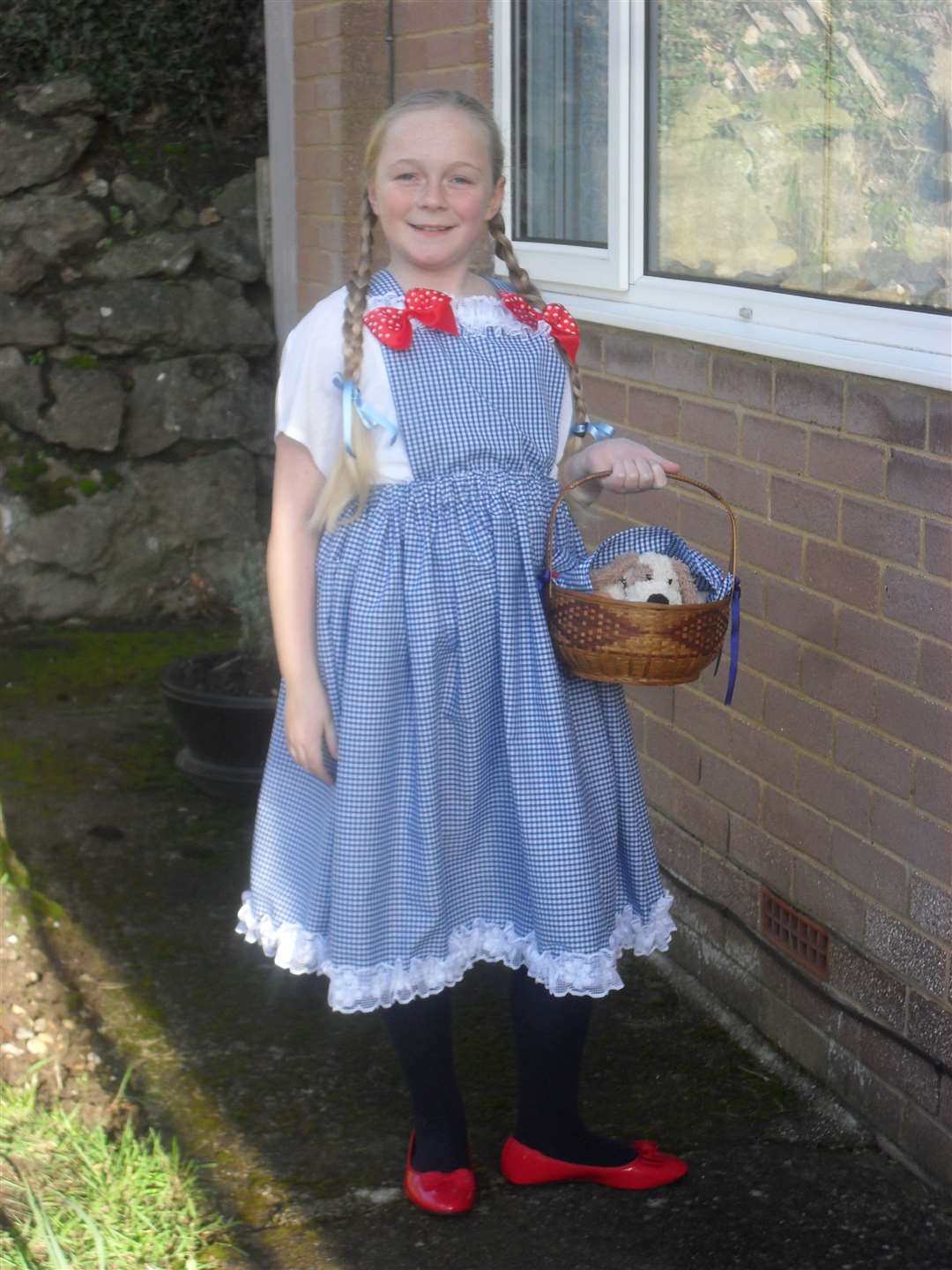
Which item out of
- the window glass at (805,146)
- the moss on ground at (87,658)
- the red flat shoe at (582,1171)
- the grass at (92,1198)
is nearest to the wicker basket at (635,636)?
the window glass at (805,146)

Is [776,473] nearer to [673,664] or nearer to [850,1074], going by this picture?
[673,664]

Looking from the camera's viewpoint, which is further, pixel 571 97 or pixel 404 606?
pixel 571 97

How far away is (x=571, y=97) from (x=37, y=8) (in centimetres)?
338

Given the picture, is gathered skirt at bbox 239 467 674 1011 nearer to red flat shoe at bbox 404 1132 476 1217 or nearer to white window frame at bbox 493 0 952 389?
red flat shoe at bbox 404 1132 476 1217

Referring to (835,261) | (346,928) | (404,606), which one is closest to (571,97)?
(835,261)

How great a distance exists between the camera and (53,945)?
397cm

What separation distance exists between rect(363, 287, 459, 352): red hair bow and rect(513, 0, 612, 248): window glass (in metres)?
1.51

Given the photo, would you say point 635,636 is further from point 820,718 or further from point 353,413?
point 820,718

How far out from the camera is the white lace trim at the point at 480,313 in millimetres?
2615

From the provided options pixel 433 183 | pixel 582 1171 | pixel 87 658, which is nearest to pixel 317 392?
pixel 433 183

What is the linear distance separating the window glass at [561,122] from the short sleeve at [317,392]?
1579 millimetres

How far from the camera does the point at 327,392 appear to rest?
8.39 feet

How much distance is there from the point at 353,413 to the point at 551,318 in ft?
1.41

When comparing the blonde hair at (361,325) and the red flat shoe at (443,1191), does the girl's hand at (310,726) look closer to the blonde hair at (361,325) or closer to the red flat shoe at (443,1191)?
the blonde hair at (361,325)
